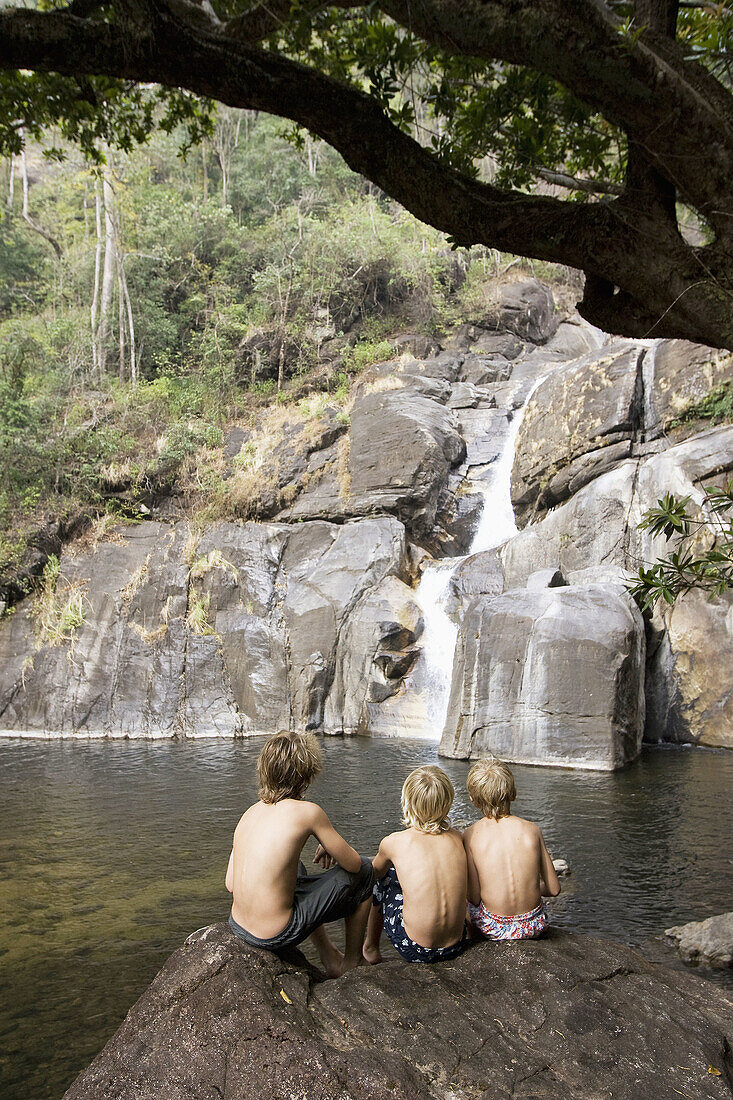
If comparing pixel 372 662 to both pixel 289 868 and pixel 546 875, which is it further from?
pixel 289 868

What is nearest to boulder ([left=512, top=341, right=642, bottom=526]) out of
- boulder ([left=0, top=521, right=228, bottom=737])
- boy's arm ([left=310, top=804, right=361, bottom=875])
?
boulder ([left=0, top=521, right=228, bottom=737])

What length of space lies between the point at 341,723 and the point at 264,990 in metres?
10.3

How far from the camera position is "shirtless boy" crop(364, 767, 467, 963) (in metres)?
3.26

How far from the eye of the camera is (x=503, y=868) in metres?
3.42

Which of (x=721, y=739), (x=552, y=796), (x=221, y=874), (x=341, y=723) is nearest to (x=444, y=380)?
(x=341, y=723)

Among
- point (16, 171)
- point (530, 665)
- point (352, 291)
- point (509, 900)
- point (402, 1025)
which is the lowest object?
point (402, 1025)

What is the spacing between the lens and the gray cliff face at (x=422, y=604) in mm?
10367

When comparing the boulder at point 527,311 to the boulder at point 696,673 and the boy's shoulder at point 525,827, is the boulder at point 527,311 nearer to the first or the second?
the boulder at point 696,673

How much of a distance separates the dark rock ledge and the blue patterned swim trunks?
195mm

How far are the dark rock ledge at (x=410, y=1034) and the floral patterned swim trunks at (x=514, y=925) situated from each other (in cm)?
28

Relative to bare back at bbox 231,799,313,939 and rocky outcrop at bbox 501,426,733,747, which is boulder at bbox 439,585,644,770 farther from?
bare back at bbox 231,799,313,939

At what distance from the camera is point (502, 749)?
10195 mm

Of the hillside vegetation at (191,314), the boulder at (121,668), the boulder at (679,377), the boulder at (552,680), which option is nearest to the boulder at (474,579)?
the boulder at (552,680)

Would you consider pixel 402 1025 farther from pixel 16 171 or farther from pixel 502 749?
pixel 16 171
